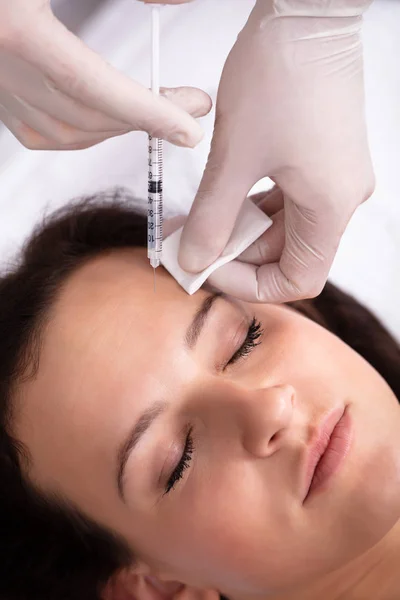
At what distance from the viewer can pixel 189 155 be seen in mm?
1786

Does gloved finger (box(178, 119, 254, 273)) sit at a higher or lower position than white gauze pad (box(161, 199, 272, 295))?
higher

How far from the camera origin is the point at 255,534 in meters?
0.96

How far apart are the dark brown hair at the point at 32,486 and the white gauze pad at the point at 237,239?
0.57 feet

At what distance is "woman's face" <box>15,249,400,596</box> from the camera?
95 centimetres

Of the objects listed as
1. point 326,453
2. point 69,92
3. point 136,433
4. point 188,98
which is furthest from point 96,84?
point 326,453

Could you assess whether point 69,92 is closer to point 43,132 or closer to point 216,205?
point 43,132

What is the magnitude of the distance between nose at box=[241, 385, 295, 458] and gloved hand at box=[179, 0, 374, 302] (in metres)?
0.22

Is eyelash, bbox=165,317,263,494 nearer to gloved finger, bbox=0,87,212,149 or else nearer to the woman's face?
the woman's face

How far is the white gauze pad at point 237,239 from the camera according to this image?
1.09 metres

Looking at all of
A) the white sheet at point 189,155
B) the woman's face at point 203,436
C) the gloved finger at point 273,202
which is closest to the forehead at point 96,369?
the woman's face at point 203,436

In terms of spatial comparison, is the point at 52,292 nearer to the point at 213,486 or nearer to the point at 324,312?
the point at 213,486

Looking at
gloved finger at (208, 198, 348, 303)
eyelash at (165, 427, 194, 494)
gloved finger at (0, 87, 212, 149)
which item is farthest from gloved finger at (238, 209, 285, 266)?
eyelash at (165, 427, 194, 494)

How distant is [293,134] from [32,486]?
2.57ft

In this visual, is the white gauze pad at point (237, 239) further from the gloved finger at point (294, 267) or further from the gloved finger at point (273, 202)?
the gloved finger at point (273, 202)
